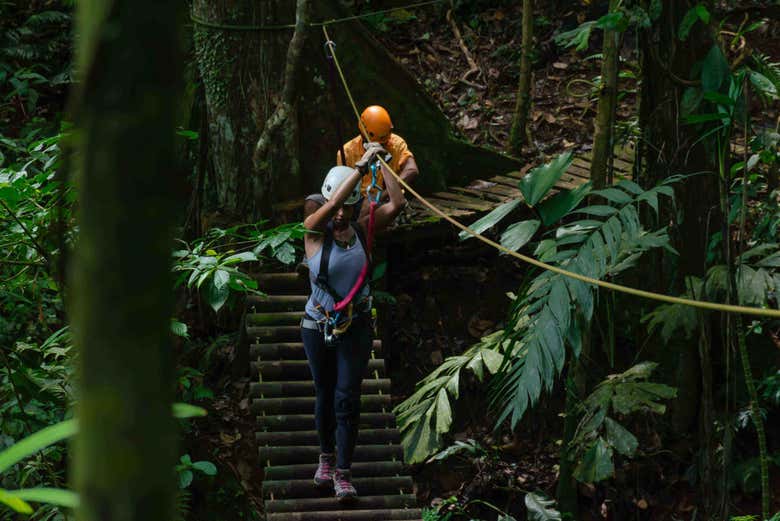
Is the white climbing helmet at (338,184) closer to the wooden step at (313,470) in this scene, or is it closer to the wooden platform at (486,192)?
the wooden step at (313,470)

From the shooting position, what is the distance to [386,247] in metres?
7.54

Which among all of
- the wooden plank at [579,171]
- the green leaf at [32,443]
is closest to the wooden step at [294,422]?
the wooden plank at [579,171]

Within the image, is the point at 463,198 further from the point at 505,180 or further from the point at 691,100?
the point at 691,100

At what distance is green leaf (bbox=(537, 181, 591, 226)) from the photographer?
473 cm

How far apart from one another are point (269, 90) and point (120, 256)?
6.16m

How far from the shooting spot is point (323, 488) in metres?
5.10

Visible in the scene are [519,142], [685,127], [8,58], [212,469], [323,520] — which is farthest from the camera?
[8,58]

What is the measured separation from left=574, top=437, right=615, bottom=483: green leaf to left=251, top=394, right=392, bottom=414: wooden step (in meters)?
1.11

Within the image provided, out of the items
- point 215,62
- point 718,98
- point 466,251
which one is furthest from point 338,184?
point 466,251

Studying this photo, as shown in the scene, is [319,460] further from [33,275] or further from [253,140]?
[253,140]

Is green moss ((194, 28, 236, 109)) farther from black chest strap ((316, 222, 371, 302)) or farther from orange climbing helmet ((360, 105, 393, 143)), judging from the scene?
black chest strap ((316, 222, 371, 302))

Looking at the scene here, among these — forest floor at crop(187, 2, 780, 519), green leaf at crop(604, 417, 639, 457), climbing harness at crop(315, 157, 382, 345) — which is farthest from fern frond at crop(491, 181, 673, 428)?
forest floor at crop(187, 2, 780, 519)

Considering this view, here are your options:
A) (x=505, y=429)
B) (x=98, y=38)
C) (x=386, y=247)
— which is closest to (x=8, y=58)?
(x=386, y=247)

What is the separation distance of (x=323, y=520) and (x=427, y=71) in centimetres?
563
